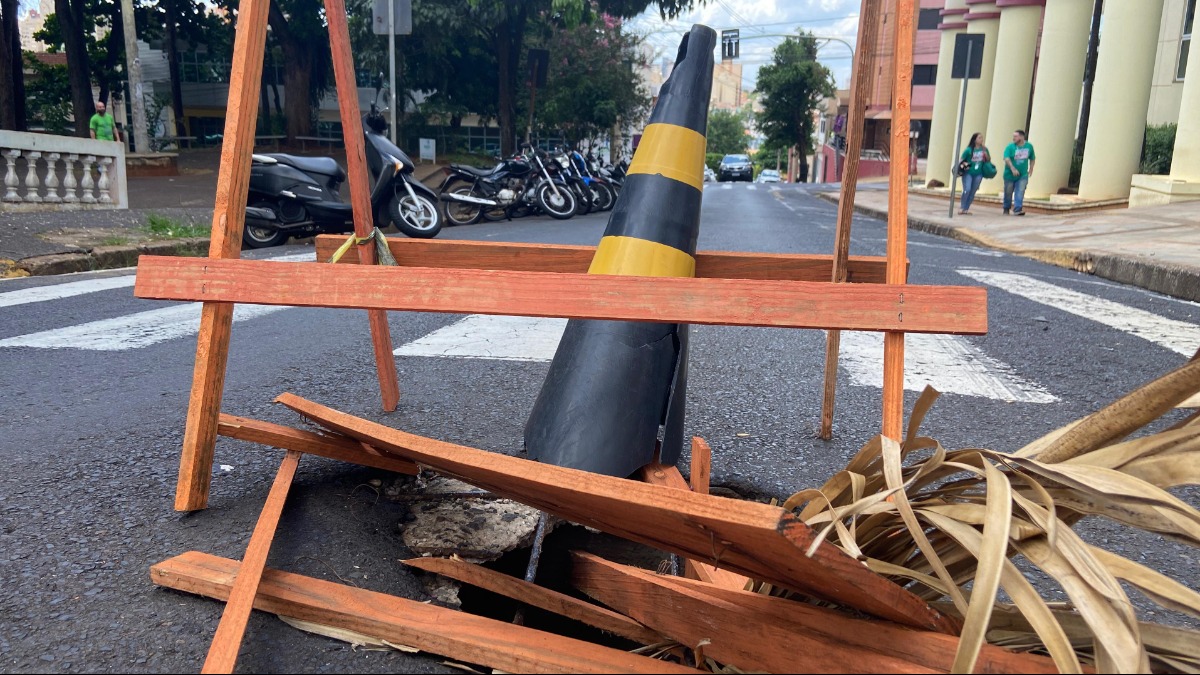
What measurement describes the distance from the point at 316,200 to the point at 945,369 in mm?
7307

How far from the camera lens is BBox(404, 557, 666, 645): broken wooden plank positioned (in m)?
1.49

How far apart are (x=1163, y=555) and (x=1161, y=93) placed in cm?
1982

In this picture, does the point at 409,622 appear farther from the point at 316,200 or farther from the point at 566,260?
the point at 316,200

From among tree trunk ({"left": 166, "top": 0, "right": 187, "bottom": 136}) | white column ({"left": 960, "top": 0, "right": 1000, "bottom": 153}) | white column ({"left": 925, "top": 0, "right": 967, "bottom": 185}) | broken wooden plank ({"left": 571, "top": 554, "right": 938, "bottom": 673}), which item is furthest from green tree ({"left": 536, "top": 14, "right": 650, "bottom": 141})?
broken wooden plank ({"left": 571, "top": 554, "right": 938, "bottom": 673})

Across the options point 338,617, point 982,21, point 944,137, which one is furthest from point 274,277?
point 944,137

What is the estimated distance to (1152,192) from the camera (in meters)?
13.6

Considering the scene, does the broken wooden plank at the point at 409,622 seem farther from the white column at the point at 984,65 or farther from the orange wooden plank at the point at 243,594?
the white column at the point at 984,65

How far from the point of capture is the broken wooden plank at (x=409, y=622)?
49.9 inches

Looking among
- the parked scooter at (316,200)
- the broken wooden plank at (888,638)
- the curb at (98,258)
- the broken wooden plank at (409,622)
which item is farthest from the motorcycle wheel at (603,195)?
the broken wooden plank at (888,638)

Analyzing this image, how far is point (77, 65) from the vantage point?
2184cm

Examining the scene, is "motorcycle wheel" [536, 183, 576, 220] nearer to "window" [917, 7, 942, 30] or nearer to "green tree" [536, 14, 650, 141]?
"green tree" [536, 14, 650, 141]

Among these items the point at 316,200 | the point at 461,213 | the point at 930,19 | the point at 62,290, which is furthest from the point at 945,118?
the point at 930,19

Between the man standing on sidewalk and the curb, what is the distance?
12.7 m

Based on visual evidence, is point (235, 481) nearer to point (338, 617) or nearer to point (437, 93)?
point (338, 617)
